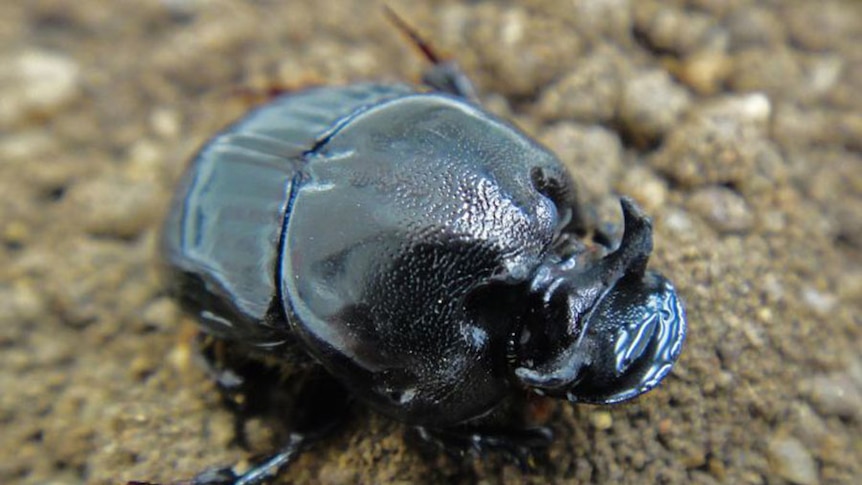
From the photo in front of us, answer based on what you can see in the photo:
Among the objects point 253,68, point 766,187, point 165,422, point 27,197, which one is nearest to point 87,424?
point 165,422

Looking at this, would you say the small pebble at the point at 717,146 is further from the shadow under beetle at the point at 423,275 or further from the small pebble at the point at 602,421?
the small pebble at the point at 602,421

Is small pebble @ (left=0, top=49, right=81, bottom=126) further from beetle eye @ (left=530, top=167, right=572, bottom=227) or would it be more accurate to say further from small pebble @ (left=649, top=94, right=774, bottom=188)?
small pebble @ (left=649, top=94, right=774, bottom=188)

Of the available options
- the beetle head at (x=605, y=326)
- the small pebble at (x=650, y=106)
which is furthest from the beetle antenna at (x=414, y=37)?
the beetle head at (x=605, y=326)

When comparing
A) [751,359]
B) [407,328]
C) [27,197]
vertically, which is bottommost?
[27,197]

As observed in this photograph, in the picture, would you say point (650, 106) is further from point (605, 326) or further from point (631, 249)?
point (605, 326)

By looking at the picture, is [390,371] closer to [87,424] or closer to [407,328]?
[407,328]

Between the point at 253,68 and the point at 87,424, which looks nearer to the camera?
the point at 87,424

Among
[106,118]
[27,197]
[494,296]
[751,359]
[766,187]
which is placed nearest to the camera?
[494,296]
